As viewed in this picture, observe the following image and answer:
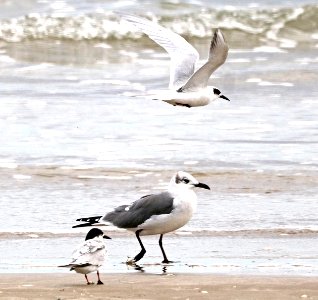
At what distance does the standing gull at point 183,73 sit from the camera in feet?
37.2

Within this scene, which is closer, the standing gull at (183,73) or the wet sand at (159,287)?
the wet sand at (159,287)

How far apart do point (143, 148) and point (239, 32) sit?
11.4 meters

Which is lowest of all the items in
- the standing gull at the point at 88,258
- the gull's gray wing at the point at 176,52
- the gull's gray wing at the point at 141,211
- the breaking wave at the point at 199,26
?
the breaking wave at the point at 199,26

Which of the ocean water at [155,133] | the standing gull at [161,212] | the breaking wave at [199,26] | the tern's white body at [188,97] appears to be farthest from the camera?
the breaking wave at [199,26]

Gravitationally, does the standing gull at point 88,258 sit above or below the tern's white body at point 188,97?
above

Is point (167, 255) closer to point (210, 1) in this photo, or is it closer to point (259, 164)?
point (259, 164)

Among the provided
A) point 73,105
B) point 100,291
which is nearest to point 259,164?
point 73,105

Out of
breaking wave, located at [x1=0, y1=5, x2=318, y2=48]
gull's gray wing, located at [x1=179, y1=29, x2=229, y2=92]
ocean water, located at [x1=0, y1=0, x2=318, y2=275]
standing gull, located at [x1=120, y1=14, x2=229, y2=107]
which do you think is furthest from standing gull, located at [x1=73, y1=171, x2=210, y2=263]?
breaking wave, located at [x1=0, y1=5, x2=318, y2=48]

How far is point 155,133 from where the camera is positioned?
14352 millimetres

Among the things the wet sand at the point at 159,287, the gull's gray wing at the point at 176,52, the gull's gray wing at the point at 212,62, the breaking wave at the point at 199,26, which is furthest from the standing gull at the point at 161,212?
the breaking wave at the point at 199,26

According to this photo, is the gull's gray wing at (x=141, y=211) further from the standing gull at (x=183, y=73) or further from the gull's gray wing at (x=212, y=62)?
the standing gull at (x=183, y=73)

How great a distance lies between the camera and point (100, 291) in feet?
21.7

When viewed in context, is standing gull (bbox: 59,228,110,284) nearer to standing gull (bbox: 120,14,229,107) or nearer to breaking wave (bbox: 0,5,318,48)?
standing gull (bbox: 120,14,229,107)

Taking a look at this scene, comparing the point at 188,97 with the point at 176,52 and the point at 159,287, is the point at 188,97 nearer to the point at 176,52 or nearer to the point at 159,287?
the point at 176,52
